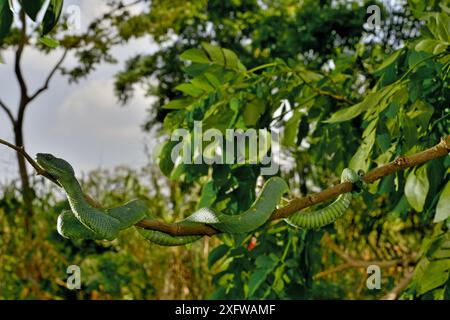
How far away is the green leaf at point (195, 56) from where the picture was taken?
276 cm

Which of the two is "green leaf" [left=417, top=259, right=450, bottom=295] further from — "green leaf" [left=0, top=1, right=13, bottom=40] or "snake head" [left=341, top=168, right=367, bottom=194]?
"green leaf" [left=0, top=1, right=13, bottom=40]

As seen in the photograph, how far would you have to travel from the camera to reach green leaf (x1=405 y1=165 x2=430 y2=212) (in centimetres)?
218

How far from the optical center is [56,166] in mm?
1313

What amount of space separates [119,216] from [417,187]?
1.08 meters

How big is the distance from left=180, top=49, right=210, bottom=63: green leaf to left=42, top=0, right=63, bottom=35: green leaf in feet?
4.39

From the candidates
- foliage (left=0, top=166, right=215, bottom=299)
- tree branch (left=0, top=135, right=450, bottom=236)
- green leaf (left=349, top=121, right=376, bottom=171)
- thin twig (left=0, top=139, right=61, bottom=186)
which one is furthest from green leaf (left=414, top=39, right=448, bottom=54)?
foliage (left=0, top=166, right=215, bottom=299)

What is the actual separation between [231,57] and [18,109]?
9179 millimetres

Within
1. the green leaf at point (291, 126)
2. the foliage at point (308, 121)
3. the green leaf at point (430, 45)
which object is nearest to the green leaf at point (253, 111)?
the foliage at point (308, 121)

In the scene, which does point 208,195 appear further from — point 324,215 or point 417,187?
point 324,215

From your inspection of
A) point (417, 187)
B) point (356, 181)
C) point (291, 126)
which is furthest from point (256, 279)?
point (356, 181)

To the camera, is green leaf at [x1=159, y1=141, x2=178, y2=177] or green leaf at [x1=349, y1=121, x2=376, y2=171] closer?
green leaf at [x1=349, y1=121, x2=376, y2=171]
